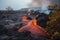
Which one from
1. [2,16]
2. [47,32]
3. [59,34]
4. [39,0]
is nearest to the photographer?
[59,34]

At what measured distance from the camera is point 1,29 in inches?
220

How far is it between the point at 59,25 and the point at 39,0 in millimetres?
4828

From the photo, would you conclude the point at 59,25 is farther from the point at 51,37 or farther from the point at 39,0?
the point at 39,0

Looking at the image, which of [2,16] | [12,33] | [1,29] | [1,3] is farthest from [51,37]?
[1,3]

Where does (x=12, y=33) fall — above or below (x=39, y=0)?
below

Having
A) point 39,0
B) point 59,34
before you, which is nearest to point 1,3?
point 39,0

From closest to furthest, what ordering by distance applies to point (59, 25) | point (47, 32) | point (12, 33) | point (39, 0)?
point (59, 25)
point (47, 32)
point (12, 33)
point (39, 0)

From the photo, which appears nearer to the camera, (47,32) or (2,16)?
(47,32)

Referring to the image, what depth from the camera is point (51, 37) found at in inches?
183

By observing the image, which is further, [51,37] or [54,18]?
[54,18]

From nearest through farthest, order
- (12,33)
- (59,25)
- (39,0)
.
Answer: (59,25), (12,33), (39,0)

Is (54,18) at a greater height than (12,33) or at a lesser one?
greater

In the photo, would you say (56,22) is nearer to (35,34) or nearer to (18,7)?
(35,34)

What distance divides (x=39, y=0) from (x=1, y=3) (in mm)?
1959
